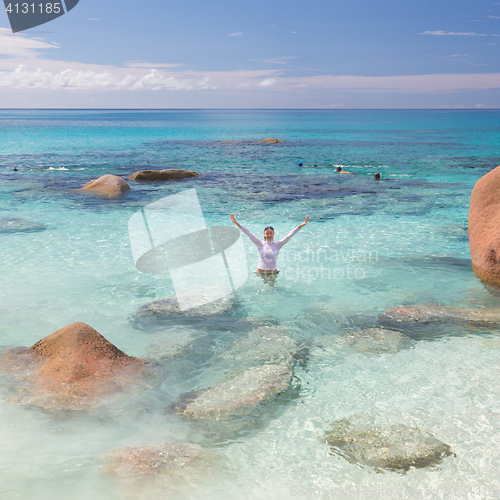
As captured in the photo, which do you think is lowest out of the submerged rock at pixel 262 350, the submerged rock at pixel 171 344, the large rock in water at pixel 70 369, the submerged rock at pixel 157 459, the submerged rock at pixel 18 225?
the submerged rock at pixel 262 350

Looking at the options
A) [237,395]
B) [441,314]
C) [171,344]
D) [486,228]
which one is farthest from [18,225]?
[486,228]

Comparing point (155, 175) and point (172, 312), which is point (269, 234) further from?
point (155, 175)

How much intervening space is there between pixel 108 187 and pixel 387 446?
20.1 metres

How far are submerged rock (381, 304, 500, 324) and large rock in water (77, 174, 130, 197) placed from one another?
54.7 feet

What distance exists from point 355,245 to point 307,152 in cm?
3507

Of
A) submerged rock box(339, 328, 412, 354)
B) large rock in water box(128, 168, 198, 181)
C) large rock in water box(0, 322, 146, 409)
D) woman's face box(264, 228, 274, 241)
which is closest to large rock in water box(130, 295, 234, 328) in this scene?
large rock in water box(0, 322, 146, 409)

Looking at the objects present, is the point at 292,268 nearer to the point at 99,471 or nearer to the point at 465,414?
the point at 465,414

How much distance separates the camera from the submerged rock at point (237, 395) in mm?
5695

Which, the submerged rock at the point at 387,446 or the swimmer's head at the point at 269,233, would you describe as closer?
the submerged rock at the point at 387,446

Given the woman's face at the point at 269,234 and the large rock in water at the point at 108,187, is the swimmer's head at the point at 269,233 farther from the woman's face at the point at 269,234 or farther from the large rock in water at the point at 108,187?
the large rock in water at the point at 108,187

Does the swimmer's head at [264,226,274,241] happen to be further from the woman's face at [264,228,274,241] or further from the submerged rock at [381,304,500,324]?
the submerged rock at [381,304,500,324]

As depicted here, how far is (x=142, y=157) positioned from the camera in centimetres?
4119

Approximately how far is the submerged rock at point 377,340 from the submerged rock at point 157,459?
11.2ft

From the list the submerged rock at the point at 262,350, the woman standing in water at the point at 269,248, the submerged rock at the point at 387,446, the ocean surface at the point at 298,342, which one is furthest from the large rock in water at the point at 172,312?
the submerged rock at the point at 387,446
